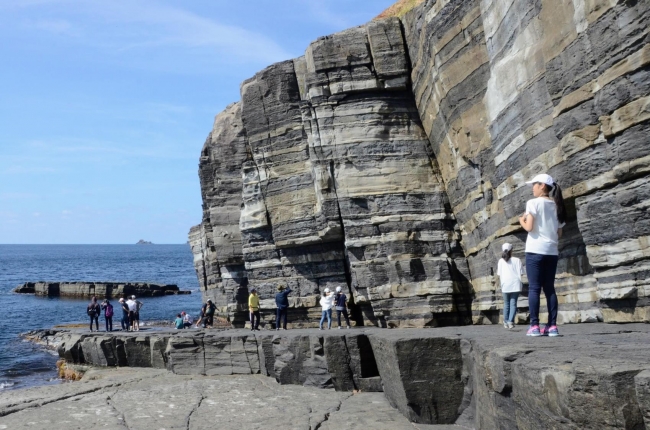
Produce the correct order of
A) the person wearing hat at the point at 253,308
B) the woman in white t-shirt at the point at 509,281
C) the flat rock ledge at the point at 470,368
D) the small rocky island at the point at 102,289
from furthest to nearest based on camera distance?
the small rocky island at the point at 102,289
the person wearing hat at the point at 253,308
the woman in white t-shirt at the point at 509,281
the flat rock ledge at the point at 470,368

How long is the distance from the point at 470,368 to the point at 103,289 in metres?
68.8

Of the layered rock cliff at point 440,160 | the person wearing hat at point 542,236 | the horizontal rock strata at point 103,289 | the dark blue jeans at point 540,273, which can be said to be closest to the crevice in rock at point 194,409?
the dark blue jeans at point 540,273

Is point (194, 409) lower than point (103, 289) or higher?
lower

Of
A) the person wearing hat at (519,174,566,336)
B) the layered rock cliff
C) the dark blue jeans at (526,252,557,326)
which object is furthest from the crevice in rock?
the layered rock cliff

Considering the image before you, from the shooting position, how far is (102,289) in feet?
239

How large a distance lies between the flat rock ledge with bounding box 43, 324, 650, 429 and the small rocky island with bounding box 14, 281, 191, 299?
183 ft

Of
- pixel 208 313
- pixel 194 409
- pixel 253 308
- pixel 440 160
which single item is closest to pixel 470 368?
pixel 194 409

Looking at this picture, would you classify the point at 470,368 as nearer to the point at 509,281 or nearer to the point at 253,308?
the point at 509,281

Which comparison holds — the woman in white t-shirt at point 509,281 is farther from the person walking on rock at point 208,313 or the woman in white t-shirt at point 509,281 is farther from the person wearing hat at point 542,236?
the person walking on rock at point 208,313

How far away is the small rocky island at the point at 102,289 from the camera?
236ft

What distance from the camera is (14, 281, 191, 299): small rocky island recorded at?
72.1 m

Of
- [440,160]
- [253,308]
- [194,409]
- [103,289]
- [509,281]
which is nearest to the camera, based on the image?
[509,281]

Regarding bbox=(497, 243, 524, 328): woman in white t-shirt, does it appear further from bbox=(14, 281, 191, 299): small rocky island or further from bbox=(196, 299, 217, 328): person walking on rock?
bbox=(14, 281, 191, 299): small rocky island

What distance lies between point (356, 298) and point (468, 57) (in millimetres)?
8833
